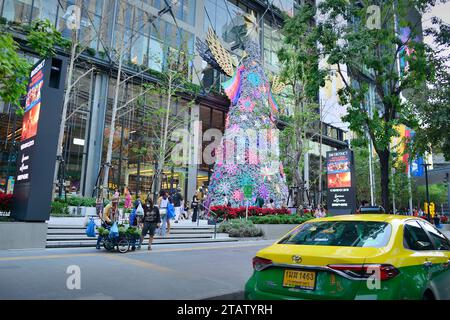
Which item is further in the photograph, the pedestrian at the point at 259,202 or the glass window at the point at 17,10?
the pedestrian at the point at 259,202

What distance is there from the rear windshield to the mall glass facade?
19182mm

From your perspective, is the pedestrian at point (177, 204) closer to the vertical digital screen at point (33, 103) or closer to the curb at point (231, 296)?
the vertical digital screen at point (33, 103)

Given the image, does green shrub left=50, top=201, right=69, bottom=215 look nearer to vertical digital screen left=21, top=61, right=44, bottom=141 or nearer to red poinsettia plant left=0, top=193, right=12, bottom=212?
red poinsettia plant left=0, top=193, right=12, bottom=212

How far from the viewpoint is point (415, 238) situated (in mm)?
4410

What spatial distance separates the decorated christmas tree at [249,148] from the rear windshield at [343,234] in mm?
17702

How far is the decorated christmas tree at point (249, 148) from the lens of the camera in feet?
75.3

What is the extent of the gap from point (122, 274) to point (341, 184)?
13.6 meters

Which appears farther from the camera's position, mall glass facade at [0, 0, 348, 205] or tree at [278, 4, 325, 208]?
mall glass facade at [0, 0, 348, 205]

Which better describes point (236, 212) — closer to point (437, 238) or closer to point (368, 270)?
point (437, 238)

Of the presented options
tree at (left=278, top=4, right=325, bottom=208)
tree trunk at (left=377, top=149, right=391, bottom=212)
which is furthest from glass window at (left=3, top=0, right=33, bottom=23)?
tree trunk at (left=377, top=149, right=391, bottom=212)

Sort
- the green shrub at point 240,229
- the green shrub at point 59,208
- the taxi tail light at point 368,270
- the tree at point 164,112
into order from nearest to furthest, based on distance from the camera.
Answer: the taxi tail light at point 368,270, the green shrub at point 59,208, the green shrub at point 240,229, the tree at point 164,112

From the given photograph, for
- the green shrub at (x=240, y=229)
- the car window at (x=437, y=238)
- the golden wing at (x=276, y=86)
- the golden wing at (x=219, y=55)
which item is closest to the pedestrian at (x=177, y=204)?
the green shrub at (x=240, y=229)

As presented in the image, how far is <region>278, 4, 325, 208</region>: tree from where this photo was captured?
42.2 feet
